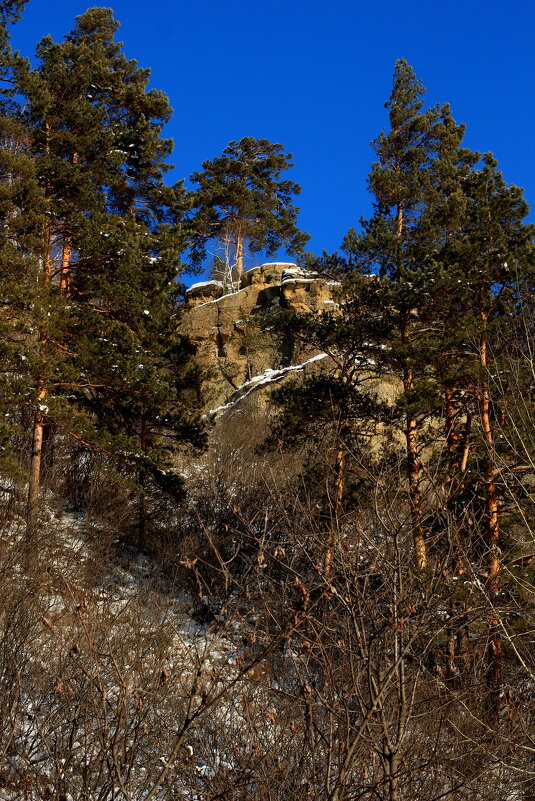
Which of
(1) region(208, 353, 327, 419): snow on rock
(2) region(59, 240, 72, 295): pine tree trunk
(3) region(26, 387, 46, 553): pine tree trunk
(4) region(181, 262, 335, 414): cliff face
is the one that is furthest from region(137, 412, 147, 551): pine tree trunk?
(4) region(181, 262, 335, 414): cliff face

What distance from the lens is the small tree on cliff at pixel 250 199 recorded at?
92.1 ft

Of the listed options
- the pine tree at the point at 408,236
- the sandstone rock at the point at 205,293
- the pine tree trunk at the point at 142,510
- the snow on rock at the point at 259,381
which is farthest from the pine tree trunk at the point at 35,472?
the sandstone rock at the point at 205,293

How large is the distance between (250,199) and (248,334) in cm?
580

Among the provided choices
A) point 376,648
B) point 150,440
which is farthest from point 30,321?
point 376,648

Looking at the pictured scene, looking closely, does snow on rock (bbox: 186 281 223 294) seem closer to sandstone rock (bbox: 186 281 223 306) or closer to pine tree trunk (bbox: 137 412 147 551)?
sandstone rock (bbox: 186 281 223 306)

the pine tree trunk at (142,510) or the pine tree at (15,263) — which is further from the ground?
the pine tree at (15,263)

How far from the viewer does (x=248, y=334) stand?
30172 millimetres

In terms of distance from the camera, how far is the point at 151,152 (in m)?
17.9

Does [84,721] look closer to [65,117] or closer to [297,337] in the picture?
[297,337]

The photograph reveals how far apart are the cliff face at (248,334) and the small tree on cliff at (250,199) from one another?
6.05 feet

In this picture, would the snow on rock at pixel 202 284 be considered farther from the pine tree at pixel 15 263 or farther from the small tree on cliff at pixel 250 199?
the pine tree at pixel 15 263

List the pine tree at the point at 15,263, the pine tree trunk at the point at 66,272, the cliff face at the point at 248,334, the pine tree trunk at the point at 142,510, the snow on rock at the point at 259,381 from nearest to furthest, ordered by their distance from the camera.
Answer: the pine tree at the point at 15,263 → the pine tree trunk at the point at 66,272 → the pine tree trunk at the point at 142,510 → the snow on rock at the point at 259,381 → the cliff face at the point at 248,334

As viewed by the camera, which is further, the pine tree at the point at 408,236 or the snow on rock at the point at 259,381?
the snow on rock at the point at 259,381

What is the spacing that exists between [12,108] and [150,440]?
8075mm
